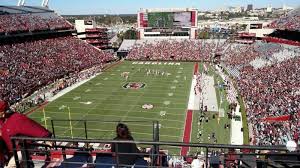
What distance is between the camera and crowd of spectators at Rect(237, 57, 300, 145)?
60.7ft

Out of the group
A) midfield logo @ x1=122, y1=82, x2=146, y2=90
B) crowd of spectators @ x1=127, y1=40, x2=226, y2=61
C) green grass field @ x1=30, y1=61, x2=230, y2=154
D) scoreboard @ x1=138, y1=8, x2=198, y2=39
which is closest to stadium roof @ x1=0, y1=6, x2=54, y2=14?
crowd of spectators @ x1=127, y1=40, x2=226, y2=61

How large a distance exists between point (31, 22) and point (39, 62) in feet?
42.9

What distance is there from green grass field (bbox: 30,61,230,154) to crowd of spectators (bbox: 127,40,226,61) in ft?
44.0

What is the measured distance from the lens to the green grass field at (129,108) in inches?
895

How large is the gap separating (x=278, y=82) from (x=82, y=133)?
55.0 ft

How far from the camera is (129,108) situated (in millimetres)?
28281

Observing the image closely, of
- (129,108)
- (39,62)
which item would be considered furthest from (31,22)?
(129,108)

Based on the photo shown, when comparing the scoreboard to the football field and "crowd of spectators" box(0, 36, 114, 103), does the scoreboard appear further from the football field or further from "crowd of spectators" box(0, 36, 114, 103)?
the football field

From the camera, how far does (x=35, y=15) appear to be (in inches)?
2200

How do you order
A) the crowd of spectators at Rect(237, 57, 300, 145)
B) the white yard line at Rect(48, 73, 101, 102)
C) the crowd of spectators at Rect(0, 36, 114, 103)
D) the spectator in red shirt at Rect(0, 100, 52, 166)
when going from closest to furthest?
1. the spectator in red shirt at Rect(0, 100, 52, 166)
2. the crowd of spectators at Rect(237, 57, 300, 145)
3. the white yard line at Rect(48, 73, 101, 102)
4. the crowd of spectators at Rect(0, 36, 114, 103)

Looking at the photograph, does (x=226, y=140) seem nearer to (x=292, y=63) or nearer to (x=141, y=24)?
(x=292, y=63)

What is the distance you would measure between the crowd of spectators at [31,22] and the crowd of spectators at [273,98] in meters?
30.4

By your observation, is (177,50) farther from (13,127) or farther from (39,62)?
(13,127)

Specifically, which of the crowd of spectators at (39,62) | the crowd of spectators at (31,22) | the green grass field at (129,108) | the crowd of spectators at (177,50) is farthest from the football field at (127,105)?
the crowd of spectators at (31,22)
